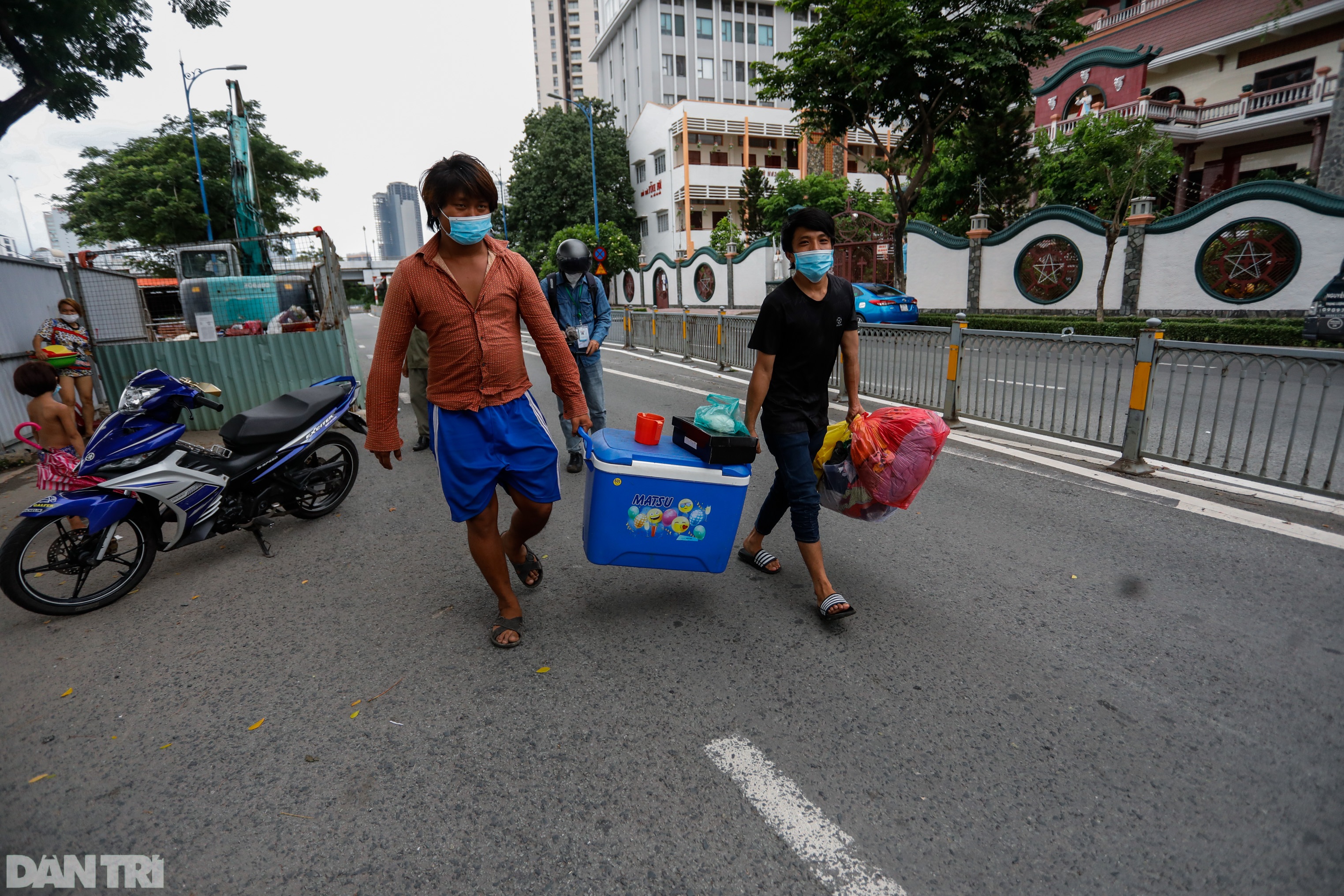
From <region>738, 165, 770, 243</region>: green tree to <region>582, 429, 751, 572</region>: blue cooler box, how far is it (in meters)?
38.4

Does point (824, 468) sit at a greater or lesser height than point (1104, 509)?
greater

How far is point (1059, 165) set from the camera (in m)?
24.1

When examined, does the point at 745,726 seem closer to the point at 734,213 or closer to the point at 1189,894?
the point at 1189,894

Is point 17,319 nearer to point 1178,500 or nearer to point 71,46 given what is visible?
point 71,46

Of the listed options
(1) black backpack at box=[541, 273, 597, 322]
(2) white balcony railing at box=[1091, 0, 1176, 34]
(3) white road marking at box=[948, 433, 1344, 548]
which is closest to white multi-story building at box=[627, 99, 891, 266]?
(2) white balcony railing at box=[1091, 0, 1176, 34]

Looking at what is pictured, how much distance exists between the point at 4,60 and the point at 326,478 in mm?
10675

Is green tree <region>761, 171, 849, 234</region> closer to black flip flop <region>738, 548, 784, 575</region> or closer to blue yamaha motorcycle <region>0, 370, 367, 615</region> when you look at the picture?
blue yamaha motorcycle <region>0, 370, 367, 615</region>

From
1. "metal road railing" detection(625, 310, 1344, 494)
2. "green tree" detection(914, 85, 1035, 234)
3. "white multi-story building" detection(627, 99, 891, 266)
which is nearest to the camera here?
"metal road railing" detection(625, 310, 1344, 494)

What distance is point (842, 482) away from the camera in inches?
134

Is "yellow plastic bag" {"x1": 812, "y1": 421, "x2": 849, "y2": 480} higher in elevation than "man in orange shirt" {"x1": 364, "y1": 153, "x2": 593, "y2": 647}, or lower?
lower

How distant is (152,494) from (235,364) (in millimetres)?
4905

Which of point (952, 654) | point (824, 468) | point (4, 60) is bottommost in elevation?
point (952, 654)

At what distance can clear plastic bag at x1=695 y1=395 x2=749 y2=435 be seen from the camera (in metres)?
2.99

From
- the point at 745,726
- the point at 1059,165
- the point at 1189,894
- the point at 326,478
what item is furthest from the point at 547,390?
the point at 1059,165
